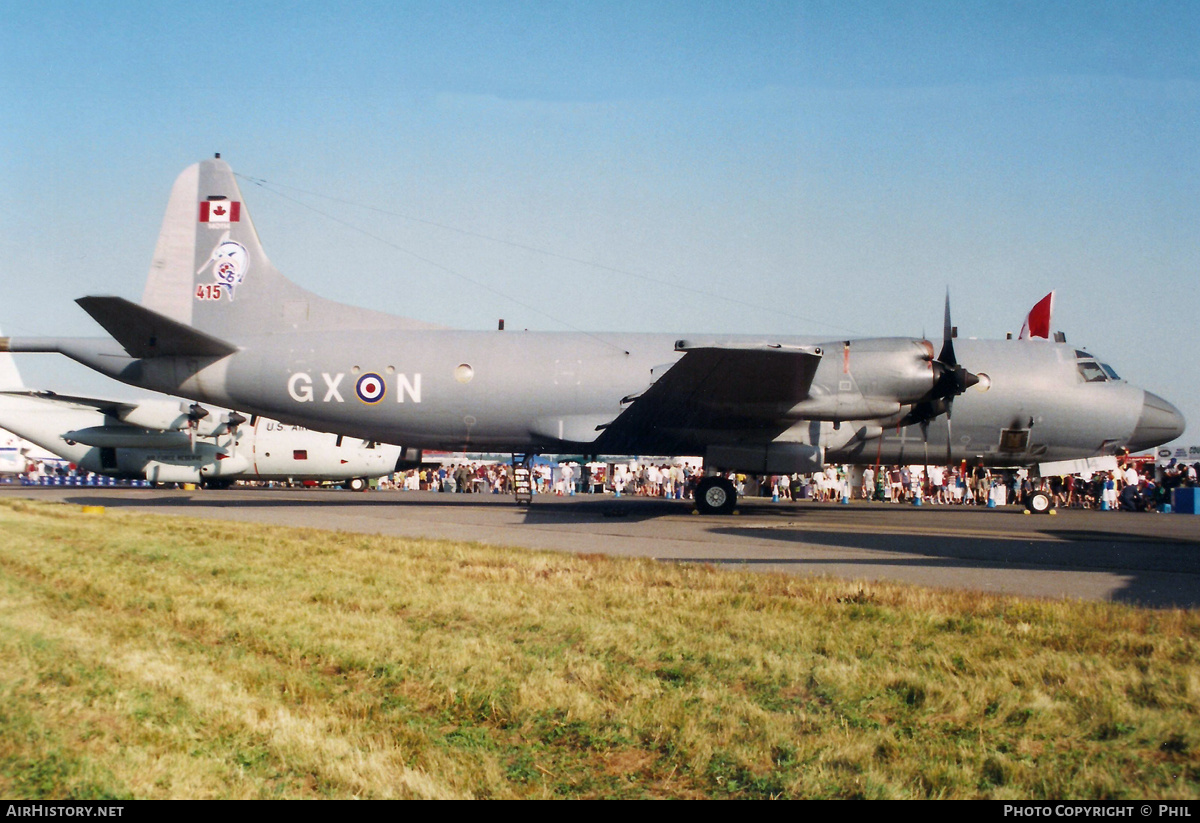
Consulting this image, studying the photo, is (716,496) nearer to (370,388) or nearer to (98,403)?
(370,388)

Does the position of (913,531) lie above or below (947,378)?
below

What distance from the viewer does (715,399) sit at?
62.4 feet

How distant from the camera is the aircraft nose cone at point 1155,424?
22066 mm

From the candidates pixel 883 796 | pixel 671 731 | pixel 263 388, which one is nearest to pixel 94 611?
pixel 671 731

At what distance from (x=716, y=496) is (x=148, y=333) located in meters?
13.2

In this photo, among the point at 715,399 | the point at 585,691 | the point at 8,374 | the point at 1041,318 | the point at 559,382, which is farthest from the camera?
the point at 8,374

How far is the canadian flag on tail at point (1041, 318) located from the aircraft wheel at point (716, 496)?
17.1 metres

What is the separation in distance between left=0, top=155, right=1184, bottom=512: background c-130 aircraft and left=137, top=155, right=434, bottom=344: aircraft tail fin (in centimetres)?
3

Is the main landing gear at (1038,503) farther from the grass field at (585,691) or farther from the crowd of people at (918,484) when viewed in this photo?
the grass field at (585,691)

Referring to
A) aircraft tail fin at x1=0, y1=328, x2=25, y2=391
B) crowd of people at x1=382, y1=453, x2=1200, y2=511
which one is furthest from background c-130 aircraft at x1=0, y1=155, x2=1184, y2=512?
aircraft tail fin at x1=0, y1=328, x2=25, y2=391

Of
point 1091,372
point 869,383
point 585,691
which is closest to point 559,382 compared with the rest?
point 869,383

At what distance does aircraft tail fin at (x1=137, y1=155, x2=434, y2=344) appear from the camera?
21.5 metres

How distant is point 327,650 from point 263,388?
52.5 feet
